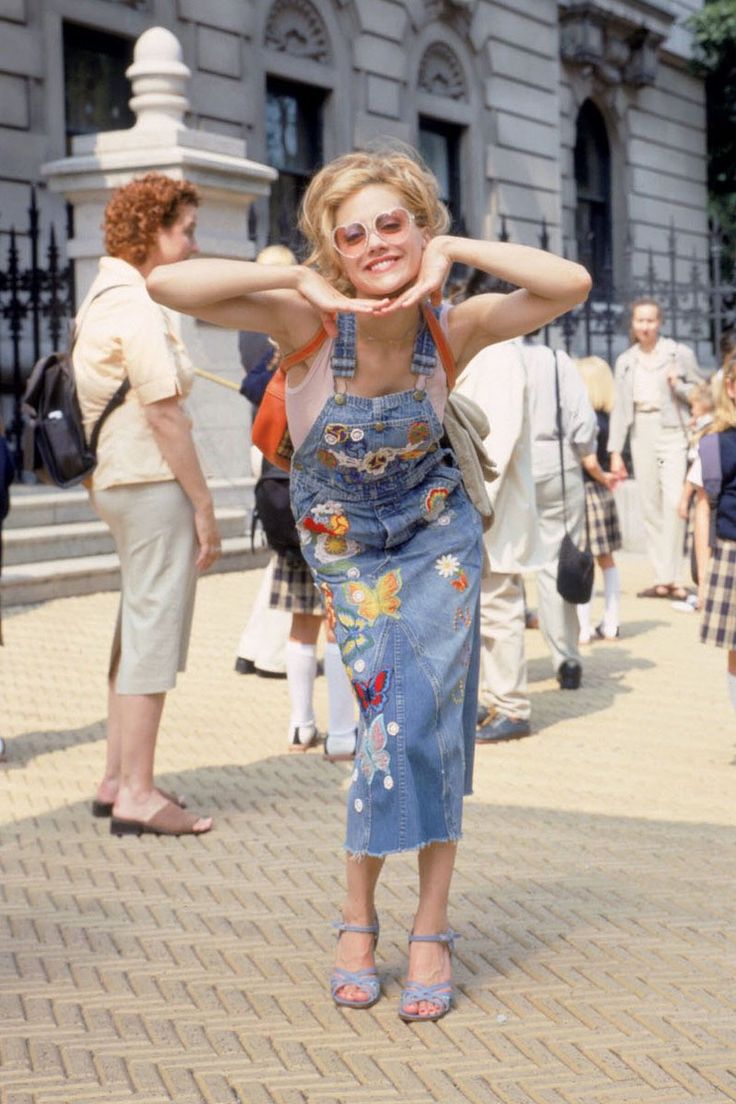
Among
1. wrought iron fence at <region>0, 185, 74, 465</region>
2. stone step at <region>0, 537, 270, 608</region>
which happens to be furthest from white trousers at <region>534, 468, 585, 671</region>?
wrought iron fence at <region>0, 185, 74, 465</region>

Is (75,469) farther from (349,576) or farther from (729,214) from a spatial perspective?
(729,214)

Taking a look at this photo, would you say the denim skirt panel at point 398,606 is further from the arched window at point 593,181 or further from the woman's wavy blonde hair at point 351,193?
the arched window at point 593,181

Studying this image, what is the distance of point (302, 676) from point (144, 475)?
69.1 inches

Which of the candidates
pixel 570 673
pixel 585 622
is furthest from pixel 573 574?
pixel 585 622

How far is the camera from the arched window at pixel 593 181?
96.2 feet

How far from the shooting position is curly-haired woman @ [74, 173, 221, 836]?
18.4 ft

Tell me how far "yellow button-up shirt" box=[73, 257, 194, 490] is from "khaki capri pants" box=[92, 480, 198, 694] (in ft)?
0.22

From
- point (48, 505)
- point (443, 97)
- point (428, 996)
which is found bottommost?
point (428, 996)

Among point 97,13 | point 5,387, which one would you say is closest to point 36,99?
point 97,13

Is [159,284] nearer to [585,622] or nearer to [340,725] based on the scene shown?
[340,725]

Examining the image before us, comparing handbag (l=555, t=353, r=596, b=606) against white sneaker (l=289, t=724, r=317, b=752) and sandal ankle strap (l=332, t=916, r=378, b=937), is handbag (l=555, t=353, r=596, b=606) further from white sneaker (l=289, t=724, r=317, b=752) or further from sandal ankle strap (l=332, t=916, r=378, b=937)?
sandal ankle strap (l=332, t=916, r=378, b=937)

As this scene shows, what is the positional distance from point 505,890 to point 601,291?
1511 cm

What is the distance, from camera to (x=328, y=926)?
474 centimetres

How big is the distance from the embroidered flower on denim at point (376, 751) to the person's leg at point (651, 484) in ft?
26.4
